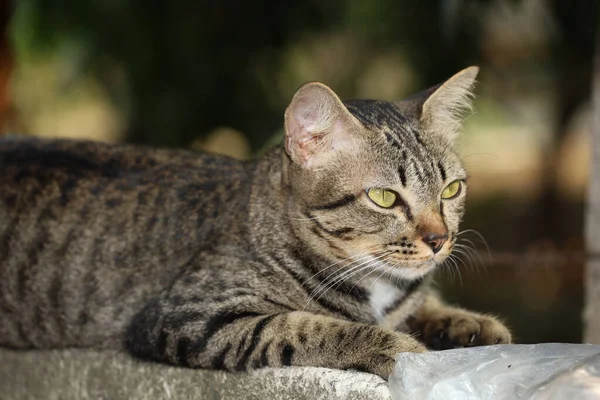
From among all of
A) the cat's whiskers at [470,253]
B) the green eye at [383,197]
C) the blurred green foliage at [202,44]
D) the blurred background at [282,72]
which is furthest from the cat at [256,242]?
the blurred green foliage at [202,44]

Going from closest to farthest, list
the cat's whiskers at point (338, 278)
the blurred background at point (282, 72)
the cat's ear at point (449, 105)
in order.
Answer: the cat's whiskers at point (338, 278) < the cat's ear at point (449, 105) < the blurred background at point (282, 72)

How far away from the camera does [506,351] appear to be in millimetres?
2588

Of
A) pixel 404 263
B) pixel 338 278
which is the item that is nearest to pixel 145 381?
pixel 338 278

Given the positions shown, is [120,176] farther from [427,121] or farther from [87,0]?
[87,0]

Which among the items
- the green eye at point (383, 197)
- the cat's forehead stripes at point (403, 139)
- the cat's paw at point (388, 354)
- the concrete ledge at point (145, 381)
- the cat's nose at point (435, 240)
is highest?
the cat's forehead stripes at point (403, 139)

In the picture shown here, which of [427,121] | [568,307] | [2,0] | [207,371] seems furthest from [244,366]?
[2,0]

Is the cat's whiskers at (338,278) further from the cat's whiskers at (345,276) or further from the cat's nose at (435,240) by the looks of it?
the cat's nose at (435,240)

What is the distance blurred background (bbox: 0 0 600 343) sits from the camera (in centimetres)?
612

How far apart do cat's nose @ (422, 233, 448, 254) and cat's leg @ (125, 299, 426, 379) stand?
0.33m

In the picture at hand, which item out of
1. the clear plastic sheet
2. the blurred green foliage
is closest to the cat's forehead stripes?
the clear plastic sheet

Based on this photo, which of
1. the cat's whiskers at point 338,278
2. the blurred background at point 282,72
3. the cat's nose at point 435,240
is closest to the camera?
the cat's nose at point 435,240

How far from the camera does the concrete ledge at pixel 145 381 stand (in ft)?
8.87

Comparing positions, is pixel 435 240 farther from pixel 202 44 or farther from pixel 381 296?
pixel 202 44

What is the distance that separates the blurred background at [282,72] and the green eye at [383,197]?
1480 millimetres
